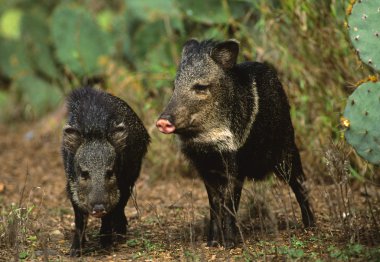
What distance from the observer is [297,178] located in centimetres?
557

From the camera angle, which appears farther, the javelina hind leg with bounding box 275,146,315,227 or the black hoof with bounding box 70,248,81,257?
the javelina hind leg with bounding box 275,146,315,227

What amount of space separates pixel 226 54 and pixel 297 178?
1.21m

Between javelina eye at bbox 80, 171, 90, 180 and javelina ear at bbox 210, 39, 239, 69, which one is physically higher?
javelina ear at bbox 210, 39, 239, 69

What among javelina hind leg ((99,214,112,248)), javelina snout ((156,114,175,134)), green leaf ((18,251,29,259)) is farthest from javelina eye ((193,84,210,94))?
green leaf ((18,251,29,259))

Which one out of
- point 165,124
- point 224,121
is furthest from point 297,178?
point 165,124

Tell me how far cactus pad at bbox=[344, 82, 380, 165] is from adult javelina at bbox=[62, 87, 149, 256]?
1.58 meters

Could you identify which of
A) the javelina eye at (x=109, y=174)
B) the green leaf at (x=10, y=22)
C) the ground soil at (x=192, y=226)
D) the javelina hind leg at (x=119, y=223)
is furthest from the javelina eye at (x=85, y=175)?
the green leaf at (x=10, y=22)

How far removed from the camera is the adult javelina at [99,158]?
4684mm

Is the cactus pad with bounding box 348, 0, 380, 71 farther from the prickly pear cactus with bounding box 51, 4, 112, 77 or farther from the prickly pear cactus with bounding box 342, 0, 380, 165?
the prickly pear cactus with bounding box 51, 4, 112, 77

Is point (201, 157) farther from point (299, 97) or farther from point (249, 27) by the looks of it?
point (249, 27)

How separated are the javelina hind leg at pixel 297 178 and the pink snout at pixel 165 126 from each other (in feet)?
3.41

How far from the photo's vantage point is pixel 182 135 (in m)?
4.90

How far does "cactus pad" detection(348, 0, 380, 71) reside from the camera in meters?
4.99

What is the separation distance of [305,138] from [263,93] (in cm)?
187
